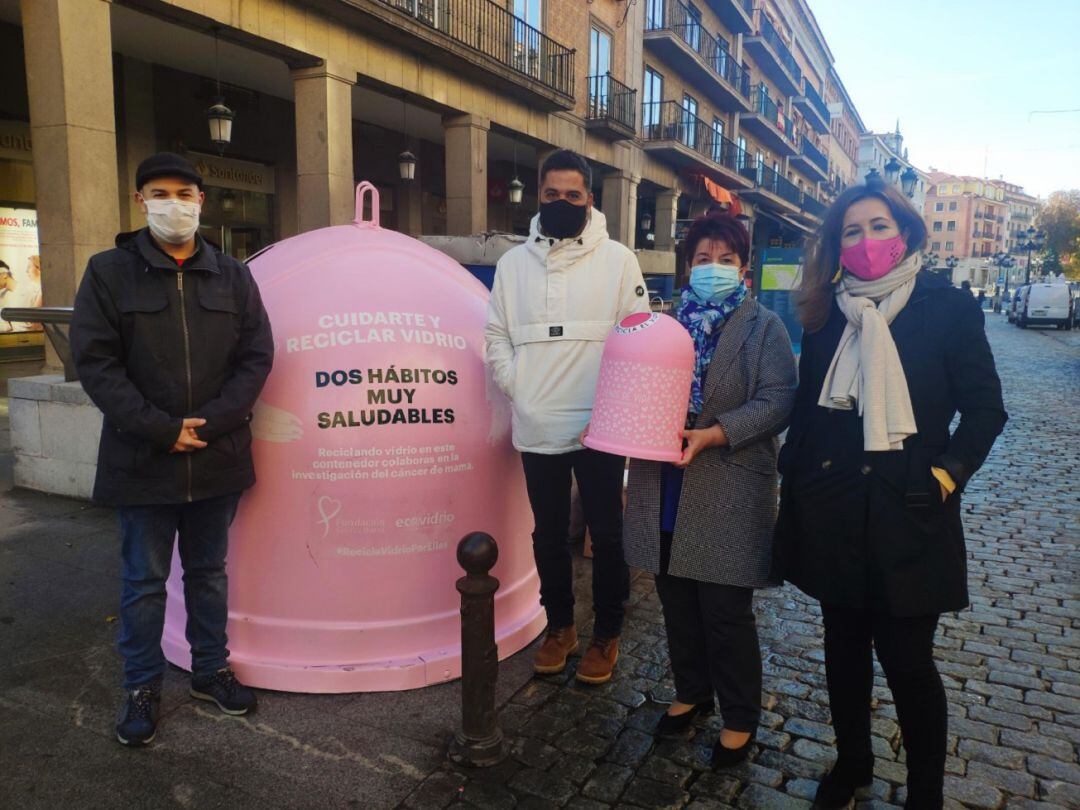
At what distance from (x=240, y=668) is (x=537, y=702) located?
1299 mm

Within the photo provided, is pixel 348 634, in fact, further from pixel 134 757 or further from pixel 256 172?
pixel 256 172

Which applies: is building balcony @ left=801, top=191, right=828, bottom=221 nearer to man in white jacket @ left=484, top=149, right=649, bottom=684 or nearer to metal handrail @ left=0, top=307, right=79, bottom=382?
metal handrail @ left=0, top=307, right=79, bottom=382

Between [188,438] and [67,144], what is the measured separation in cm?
651

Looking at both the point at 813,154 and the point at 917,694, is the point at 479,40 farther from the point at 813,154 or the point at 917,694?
the point at 813,154

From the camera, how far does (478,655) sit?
9.39 feet

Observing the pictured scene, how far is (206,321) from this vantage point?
298 centimetres

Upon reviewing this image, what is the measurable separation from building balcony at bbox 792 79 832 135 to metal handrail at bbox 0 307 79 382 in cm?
4448

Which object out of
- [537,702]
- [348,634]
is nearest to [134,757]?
[348,634]

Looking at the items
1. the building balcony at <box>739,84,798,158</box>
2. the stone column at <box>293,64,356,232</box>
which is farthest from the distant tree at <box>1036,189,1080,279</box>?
the stone column at <box>293,64,356,232</box>

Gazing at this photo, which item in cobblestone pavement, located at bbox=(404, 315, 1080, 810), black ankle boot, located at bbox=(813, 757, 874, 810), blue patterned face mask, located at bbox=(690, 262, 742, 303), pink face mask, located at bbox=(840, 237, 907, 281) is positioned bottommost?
cobblestone pavement, located at bbox=(404, 315, 1080, 810)

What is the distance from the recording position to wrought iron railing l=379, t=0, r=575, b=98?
13.8m

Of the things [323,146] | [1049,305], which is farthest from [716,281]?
[1049,305]

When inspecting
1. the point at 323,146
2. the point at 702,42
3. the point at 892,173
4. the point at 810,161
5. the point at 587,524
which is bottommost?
the point at 587,524

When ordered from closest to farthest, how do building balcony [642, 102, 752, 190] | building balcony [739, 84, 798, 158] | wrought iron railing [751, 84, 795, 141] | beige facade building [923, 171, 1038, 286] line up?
1. building balcony [642, 102, 752, 190]
2. building balcony [739, 84, 798, 158]
3. wrought iron railing [751, 84, 795, 141]
4. beige facade building [923, 171, 1038, 286]
